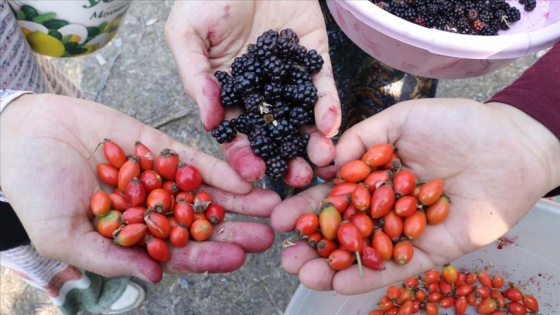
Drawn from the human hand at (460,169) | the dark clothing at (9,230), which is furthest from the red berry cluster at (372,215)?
the dark clothing at (9,230)

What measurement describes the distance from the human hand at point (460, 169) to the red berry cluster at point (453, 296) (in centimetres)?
52

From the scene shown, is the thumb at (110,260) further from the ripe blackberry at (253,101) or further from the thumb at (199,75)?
the ripe blackberry at (253,101)

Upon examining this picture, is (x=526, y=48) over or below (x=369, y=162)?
over

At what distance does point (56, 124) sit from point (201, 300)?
4.99 feet

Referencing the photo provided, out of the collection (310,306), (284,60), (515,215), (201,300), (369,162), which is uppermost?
(284,60)

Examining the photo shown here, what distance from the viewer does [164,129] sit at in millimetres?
3703

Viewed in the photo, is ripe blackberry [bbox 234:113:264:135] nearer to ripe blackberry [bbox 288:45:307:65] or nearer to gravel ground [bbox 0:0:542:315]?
ripe blackberry [bbox 288:45:307:65]

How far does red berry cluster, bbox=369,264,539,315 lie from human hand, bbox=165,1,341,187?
2.66 ft

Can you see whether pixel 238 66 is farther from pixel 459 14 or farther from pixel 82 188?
pixel 459 14

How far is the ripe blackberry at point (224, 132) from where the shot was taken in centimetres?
213

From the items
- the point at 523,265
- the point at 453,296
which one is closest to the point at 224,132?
the point at 453,296

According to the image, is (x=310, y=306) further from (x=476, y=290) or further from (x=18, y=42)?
(x=18, y=42)

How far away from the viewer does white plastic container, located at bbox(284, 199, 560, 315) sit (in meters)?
2.24

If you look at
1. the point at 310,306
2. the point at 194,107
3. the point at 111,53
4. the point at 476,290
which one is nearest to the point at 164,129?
the point at 194,107
